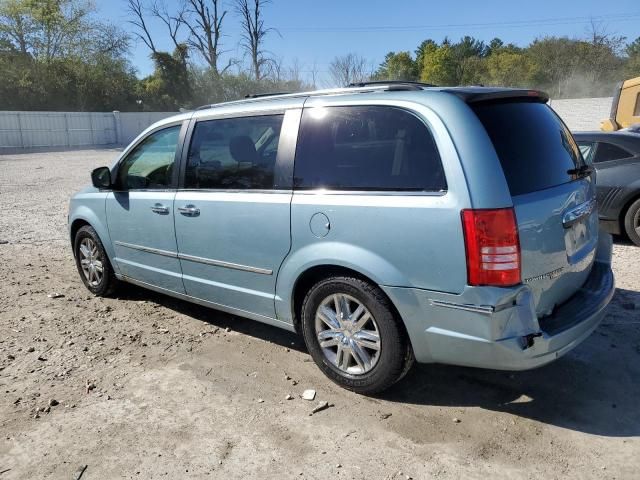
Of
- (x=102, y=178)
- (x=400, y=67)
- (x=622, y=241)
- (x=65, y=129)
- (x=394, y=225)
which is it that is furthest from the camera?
(x=400, y=67)

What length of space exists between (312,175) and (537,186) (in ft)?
4.35

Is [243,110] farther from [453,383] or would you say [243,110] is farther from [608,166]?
[608,166]

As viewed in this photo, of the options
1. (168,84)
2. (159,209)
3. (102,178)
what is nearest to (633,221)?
(159,209)

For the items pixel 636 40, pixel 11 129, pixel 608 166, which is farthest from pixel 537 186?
pixel 636 40

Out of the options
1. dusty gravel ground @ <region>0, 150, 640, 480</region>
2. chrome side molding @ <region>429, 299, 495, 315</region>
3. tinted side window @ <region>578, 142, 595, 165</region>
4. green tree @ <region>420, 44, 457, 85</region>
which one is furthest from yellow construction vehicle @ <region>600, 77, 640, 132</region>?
green tree @ <region>420, 44, 457, 85</region>

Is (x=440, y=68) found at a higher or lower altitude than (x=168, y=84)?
higher

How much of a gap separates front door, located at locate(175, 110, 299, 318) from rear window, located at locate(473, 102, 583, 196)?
129cm

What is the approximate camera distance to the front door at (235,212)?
3527 mm

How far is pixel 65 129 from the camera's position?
33844mm

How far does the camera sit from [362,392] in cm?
333

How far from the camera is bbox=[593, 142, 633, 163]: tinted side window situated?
265 inches

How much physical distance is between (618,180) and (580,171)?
12.6 ft

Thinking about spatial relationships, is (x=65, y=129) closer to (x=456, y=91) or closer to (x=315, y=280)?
(x=315, y=280)

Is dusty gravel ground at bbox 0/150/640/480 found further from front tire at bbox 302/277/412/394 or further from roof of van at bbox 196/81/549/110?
roof of van at bbox 196/81/549/110
